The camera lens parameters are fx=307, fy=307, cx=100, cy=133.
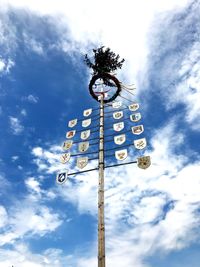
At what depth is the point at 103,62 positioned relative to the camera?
17.7 m

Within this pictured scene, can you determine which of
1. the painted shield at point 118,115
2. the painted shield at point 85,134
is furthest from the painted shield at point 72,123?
the painted shield at point 118,115

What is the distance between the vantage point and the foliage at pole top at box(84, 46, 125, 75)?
1764 cm

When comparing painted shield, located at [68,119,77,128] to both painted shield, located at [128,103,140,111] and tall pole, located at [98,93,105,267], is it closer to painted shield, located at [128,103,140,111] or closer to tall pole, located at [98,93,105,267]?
tall pole, located at [98,93,105,267]

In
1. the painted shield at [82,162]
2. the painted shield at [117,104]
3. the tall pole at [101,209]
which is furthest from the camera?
the painted shield at [117,104]

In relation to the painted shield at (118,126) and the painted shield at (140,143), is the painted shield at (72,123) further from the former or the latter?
the painted shield at (140,143)

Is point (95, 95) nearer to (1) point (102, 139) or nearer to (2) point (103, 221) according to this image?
(1) point (102, 139)

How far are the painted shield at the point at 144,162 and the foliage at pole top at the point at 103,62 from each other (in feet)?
21.6

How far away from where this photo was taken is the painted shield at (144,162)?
43.0ft

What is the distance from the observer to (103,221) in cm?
1210

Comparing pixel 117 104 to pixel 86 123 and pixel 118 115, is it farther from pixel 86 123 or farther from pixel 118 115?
pixel 86 123

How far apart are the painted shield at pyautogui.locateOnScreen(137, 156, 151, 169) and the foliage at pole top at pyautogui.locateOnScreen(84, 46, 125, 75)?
6576 millimetres

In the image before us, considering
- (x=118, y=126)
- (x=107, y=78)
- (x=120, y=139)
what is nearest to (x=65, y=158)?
(x=120, y=139)

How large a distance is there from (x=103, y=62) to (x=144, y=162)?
23.6 ft

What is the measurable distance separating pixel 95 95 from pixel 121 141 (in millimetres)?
4298
